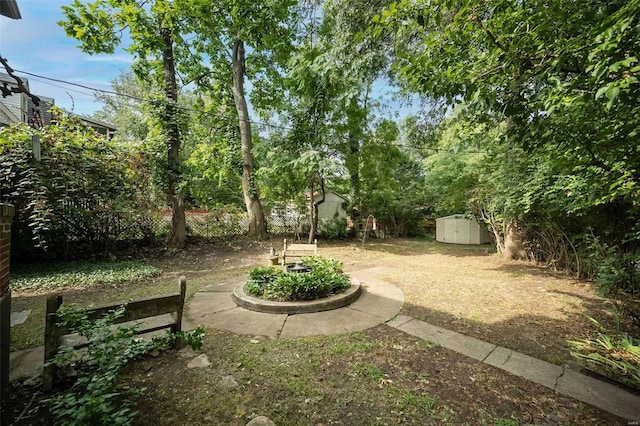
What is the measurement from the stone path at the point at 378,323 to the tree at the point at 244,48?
19.8 ft

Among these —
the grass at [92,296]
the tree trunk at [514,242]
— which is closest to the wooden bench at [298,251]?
the grass at [92,296]

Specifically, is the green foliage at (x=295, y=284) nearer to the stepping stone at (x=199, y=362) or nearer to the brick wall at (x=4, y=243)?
the stepping stone at (x=199, y=362)

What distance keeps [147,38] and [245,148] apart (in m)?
4.30

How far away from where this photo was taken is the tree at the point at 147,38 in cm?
767

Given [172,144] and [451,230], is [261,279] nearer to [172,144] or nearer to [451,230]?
[172,144]

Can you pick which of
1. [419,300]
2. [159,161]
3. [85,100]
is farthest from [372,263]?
[85,100]

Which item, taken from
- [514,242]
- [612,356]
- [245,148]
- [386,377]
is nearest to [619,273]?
[612,356]

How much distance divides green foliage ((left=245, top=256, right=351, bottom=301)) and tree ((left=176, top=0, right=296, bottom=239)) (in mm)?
5816

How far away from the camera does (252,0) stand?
8.37 metres

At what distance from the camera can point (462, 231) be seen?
42.8 feet

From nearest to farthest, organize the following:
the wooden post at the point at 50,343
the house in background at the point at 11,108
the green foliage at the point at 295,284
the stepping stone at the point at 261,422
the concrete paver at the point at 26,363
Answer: the stepping stone at the point at 261,422 → the wooden post at the point at 50,343 → the concrete paver at the point at 26,363 → the green foliage at the point at 295,284 → the house in background at the point at 11,108

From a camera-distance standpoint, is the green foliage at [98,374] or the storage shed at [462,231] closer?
the green foliage at [98,374]

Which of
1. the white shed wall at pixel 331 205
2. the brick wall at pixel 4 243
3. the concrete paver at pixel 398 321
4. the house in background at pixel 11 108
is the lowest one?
the concrete paver at pixel 398 321

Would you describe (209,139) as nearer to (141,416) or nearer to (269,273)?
(269,273)
